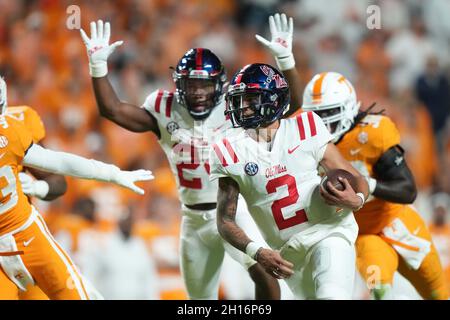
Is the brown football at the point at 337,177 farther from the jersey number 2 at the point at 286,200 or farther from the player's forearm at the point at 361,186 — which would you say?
the jersey number 2 at the point at 286,200

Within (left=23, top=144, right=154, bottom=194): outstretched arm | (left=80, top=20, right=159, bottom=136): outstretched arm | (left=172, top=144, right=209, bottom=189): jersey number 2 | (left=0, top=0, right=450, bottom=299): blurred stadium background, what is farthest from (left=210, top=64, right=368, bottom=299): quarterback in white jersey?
(left=0, top=0, right=450, bottom=299): blurred stadium background

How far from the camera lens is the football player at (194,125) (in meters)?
5.69

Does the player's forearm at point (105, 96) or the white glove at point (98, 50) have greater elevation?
the white glove at point (98, 50)

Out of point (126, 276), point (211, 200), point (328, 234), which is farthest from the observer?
point (126, 276)

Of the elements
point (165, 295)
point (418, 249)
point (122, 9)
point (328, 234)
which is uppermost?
point (122, 9)

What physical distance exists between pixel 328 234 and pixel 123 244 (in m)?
3.02

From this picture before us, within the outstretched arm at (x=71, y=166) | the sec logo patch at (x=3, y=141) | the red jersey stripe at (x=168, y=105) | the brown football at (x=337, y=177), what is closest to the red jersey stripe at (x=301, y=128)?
the brown football at (x=337, y=177)

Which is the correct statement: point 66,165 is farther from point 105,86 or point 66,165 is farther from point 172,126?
point 172,126

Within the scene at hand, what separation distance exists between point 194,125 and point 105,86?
56cm

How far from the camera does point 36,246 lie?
5047 mm

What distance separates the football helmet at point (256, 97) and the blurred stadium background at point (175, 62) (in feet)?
10.3

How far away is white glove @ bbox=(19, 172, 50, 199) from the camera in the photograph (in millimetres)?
5402
